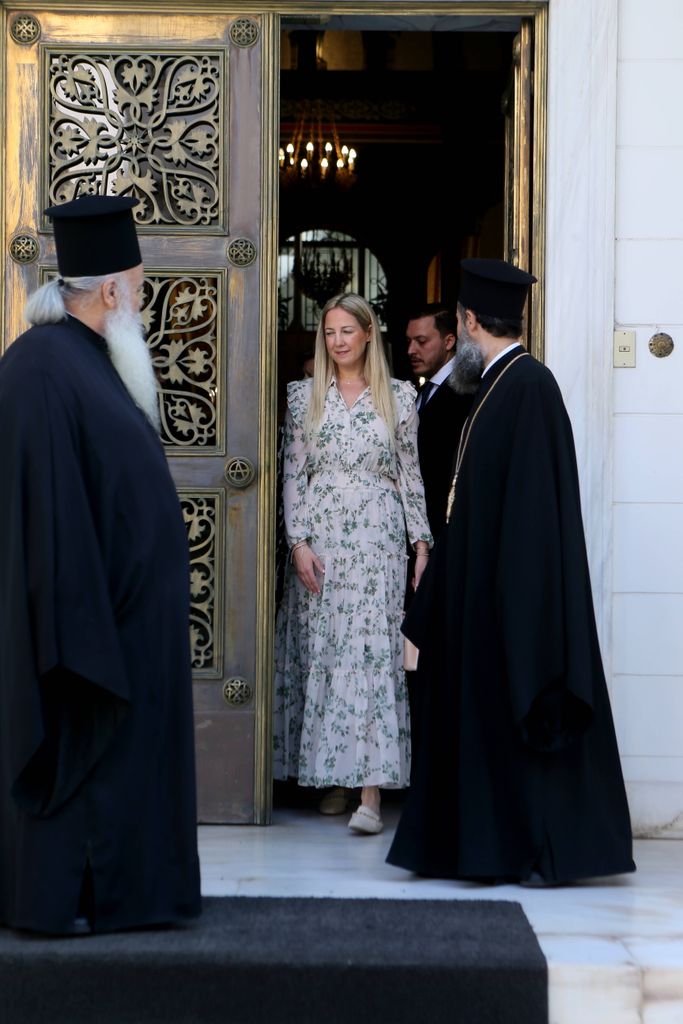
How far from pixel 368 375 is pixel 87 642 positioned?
2165 millimetres

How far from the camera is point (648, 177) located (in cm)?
509

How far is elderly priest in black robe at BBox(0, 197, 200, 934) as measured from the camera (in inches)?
136

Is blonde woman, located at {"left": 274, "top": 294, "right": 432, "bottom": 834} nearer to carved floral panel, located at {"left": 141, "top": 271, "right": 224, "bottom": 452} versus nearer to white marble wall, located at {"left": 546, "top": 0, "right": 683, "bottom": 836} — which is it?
Answer: carved floral panel, located at {"left": 141, "top": 271, "right": 224, "bottom": 452}

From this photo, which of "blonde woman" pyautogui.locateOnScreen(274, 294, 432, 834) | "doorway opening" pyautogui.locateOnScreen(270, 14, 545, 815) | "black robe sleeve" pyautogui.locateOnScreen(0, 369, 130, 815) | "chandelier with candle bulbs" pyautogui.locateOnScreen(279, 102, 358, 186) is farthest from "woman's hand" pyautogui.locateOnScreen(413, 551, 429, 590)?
"chandelier with candle bulbs" pyautogui.locateOnScreen(279, 102, 358, 186)

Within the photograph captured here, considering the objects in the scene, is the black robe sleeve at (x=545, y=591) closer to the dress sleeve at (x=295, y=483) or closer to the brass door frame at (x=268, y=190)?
the brass door frame at (x=268, y=190)

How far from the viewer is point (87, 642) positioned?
343cm

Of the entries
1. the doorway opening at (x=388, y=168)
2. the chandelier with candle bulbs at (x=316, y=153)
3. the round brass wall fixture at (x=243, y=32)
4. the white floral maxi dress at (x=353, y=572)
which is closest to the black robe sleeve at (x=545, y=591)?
the white floral maxi dress at (x=353, y=572)

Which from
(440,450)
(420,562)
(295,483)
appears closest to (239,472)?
(295,483)

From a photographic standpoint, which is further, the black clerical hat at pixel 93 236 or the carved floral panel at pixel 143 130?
the carved floral panel at pixel 143 130

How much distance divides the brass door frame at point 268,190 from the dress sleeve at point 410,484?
0.47 meters

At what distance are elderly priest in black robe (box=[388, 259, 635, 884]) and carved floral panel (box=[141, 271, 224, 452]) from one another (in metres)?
1.03

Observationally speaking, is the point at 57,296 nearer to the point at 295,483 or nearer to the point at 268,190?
the point at 268,190

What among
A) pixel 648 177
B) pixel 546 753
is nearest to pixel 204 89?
pixel 648 177

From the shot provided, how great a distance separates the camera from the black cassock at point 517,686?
4.25 metres
